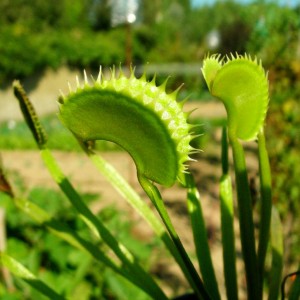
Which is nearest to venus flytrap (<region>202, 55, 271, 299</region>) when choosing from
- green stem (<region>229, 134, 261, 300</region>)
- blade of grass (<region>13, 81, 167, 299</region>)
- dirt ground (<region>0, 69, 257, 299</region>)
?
green stem (<region>229, 134, 261, 300</region>)

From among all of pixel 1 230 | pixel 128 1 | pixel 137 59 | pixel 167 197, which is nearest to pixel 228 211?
pixel 1 230

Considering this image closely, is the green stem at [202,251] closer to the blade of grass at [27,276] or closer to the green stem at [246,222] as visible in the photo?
the green stem at [246,222]

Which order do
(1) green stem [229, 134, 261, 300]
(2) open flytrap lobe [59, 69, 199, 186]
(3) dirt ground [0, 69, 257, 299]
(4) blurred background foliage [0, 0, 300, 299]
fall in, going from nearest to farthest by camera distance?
(2) open flytrap lobe [59, 69, 199, 186] → (1) green stem [229, 134, 261, 300] → (4) blurred background foliage [0, 0, 300, 299] → (3) dirt ground [0, 69, 257, 299]

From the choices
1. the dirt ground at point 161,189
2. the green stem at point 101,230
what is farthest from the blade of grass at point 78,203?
the dirt ground at point 161,189

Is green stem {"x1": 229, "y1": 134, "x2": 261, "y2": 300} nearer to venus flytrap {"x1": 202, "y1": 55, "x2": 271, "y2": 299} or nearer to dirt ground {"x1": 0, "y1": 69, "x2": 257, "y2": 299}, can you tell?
venus flytrap {"x1": 202, "y1": 55, "x2": 271, "y2": 299}

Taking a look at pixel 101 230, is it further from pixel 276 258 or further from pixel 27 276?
pixel 276 258
